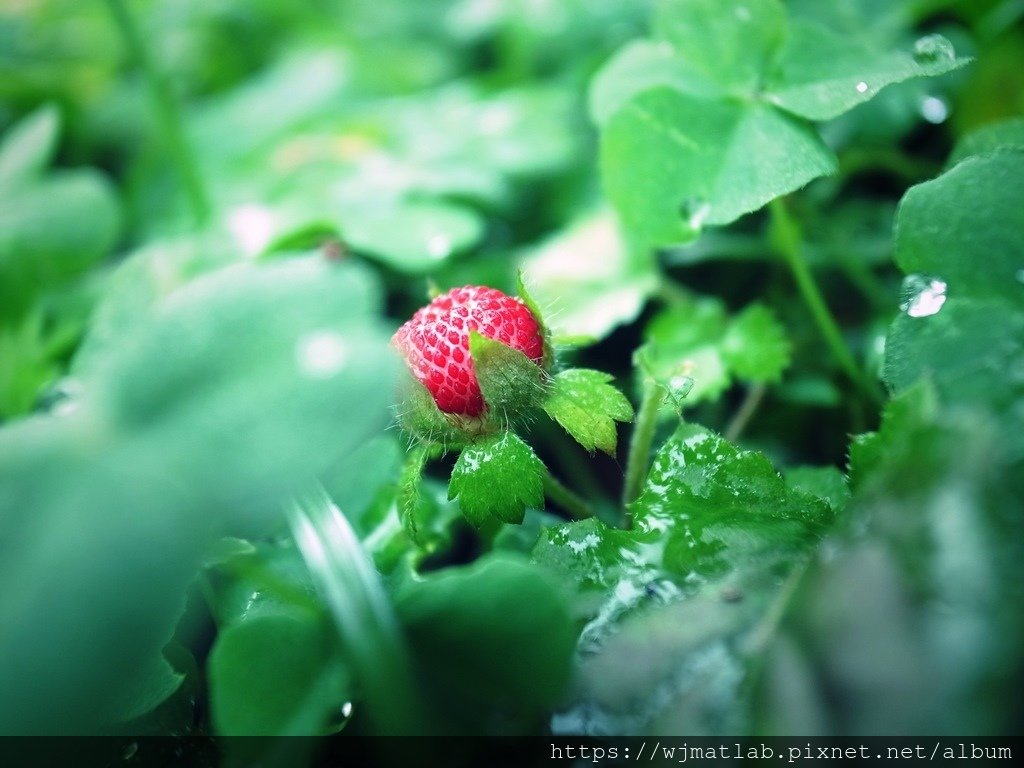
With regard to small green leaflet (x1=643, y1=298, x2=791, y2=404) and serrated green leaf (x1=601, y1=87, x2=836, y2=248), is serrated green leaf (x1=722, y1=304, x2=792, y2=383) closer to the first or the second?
small green leaflet (x1=643, y1=298, x2=791, y2=404)

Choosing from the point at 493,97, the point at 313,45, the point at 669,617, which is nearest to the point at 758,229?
the point at 493,97

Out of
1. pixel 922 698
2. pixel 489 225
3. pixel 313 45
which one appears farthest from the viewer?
pixel 313 45

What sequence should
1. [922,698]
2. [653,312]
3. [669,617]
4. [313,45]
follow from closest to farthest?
1. [922,698]
2. [669,617]
3. [653,312]
4. [313,45]

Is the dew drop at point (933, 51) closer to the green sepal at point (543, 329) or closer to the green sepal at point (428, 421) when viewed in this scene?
the green sepal at point (543, 329)

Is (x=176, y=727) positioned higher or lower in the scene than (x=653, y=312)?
higher

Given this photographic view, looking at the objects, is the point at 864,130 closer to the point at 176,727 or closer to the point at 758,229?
the point at 758,229

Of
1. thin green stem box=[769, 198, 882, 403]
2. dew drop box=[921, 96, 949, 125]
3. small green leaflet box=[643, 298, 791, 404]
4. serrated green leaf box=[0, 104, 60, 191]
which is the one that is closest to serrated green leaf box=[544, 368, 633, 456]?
small green leaflet box=[643, 298, 791, 404]
